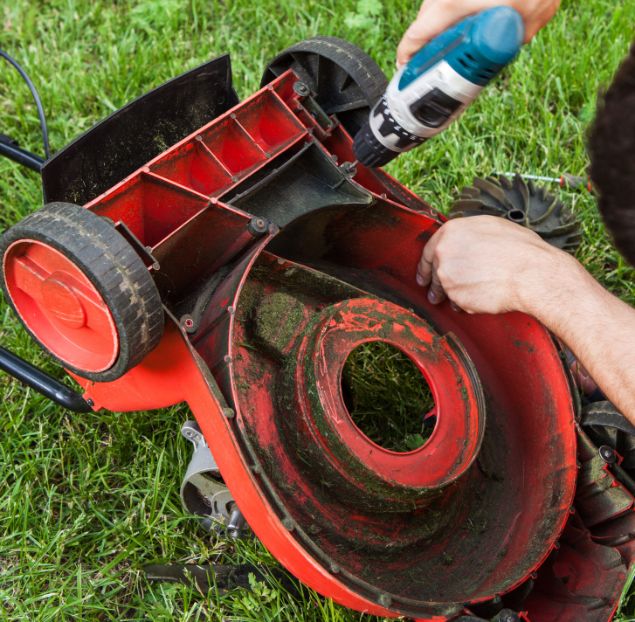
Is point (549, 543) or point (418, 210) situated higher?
point (418, 210)

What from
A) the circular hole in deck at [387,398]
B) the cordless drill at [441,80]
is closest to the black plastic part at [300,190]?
the cordless drill at [441,80]

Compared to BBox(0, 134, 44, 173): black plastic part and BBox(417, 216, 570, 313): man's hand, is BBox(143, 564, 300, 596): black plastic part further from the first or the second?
BBox(0, 134, 44, 173): black plastic part

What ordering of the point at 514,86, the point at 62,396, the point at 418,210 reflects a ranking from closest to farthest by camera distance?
1. the point at 62,396
2. the point at 418,210
3. the point at 514,86

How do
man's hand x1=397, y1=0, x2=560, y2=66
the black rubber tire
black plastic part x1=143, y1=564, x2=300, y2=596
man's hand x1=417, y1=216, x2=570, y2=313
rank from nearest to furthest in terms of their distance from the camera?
the black rubber tire < man's hand x1=397, y1=0, x2=560, y2=66 < man's hand x1=417, y1=216, x2=570, y2=313 < black plastic part x1=143, y1=564, x2=300, y2=596

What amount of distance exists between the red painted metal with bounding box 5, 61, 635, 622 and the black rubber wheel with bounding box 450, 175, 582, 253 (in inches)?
16.7

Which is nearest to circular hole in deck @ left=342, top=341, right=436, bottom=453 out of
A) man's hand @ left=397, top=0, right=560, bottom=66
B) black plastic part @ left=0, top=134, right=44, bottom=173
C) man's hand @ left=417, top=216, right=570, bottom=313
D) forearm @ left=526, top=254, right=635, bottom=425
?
man's hand @ left=417, top=216, right=570, bottom=313

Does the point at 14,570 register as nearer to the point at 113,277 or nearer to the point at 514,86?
the point at 113,277

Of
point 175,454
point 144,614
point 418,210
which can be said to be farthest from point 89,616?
point 418,210

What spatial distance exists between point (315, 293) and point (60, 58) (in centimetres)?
172

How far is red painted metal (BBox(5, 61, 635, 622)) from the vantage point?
168 cm

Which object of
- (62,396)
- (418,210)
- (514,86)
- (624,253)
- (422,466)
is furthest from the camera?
(514,86)

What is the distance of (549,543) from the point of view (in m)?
1.82

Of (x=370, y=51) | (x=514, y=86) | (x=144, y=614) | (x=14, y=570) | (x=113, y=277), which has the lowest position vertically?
(x=144, y=614)

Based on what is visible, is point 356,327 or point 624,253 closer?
point 624,253
